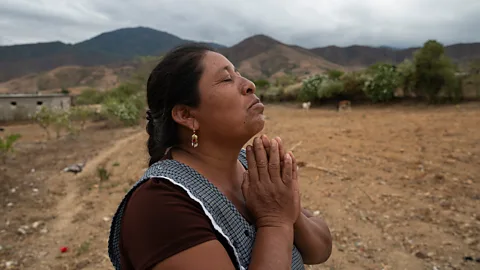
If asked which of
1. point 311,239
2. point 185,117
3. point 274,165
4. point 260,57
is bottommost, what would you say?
point 311,239

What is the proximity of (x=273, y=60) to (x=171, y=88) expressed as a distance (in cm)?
7433

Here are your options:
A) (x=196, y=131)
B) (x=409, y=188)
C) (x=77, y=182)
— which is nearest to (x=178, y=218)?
(x=196, y=131)

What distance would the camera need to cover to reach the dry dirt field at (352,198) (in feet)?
12.2

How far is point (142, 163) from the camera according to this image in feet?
25.4

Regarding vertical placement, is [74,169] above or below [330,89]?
below

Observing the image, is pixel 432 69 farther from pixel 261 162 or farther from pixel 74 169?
pixel 261 162

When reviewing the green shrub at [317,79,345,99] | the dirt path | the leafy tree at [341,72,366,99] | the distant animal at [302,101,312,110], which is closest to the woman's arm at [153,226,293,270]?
the dirt path

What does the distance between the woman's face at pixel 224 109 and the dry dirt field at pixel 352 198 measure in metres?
2.66

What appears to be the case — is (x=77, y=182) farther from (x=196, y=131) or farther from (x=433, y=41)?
(x=433, y=41)

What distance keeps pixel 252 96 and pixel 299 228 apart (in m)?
0.53

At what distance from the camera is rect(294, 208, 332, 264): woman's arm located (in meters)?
1.36

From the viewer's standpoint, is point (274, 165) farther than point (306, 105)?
No

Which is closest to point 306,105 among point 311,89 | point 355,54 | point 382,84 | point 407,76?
point 311,89

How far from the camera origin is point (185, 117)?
1.31 metres
